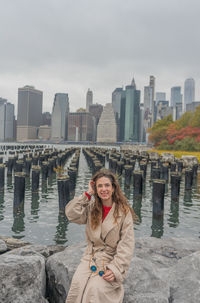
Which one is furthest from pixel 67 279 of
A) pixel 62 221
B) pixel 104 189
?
pixel 62 221

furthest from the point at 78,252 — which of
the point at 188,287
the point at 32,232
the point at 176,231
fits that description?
the point at 176,231

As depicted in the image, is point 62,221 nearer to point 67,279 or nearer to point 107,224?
point 67,279

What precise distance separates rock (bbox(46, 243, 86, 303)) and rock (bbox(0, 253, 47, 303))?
376 millimetres

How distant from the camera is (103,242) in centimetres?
358

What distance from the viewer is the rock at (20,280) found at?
3.76 m

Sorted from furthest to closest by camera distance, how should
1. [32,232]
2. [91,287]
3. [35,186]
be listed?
[35,186] → [32,232] → [91,287]

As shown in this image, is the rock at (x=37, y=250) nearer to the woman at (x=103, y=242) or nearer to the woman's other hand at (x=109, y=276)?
the woman at (x=103, y=242)

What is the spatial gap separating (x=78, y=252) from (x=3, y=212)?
341 inches

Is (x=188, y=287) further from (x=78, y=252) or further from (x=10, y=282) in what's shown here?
(x=10, y=282)

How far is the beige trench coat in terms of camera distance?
3.19 meters

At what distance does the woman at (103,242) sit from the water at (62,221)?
573 cm

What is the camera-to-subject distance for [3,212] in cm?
1231

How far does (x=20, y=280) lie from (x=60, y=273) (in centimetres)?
76

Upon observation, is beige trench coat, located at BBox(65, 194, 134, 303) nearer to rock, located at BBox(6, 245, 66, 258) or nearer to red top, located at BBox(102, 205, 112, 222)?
red top, located at BBox(102, 205, 112, 222)
